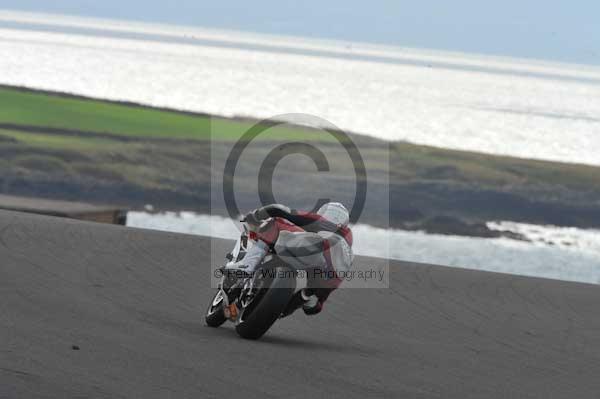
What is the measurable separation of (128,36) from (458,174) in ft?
430

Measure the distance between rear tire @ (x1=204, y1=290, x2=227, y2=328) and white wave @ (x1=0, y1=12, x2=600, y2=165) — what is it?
4945 centimetres

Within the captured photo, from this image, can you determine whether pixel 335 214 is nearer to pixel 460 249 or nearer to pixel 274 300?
pixel 274 300

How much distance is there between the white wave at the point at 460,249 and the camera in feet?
106

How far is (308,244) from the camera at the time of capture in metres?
9.00

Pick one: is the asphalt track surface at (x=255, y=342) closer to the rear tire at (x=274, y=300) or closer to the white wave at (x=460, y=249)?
the rear tire at (x=274, y=300)

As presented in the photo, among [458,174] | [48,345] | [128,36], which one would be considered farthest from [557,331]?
[128,36]

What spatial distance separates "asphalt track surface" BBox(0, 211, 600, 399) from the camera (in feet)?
25.0

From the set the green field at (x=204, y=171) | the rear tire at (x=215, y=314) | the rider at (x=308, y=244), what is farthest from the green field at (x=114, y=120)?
the rider at (x=308, y=244)

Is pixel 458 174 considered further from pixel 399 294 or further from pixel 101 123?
pixel 399 294

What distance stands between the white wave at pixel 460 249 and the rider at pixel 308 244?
813 inches

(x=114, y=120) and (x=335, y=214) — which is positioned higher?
(x=114, y=120)

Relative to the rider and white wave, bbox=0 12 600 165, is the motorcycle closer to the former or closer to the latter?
the rider

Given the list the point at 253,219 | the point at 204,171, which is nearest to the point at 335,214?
the point at 253,219

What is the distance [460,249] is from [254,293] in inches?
1099
